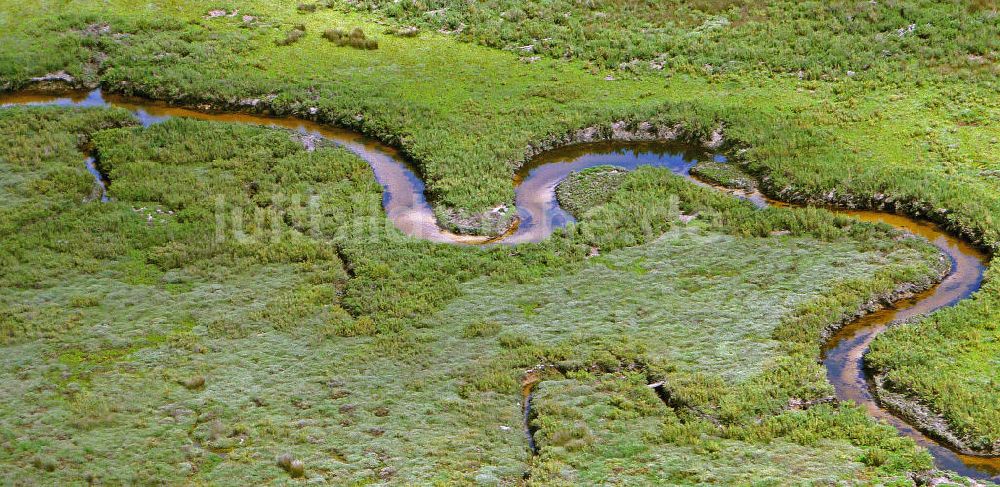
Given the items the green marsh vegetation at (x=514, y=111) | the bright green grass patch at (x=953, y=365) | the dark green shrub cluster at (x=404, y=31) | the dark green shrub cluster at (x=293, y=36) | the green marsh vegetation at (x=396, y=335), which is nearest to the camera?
the green marsh vegetation at (x=396, y=335)

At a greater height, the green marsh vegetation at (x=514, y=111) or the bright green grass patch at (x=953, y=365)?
the green marsh vegetation at (x=514, y=111)

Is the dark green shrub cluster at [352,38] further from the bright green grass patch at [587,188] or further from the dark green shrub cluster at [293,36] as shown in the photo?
the bright green grass patch at [587,188]

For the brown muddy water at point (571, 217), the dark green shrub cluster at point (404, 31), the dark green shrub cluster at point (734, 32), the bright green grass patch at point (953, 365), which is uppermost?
the dark green shrub cluster at point (404, 31)

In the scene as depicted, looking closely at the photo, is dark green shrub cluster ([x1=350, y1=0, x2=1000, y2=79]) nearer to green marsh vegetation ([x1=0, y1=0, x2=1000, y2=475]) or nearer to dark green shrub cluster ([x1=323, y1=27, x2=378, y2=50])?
green marsh vegetation ([x1=0, y1=0, x2=1000, y2=475])

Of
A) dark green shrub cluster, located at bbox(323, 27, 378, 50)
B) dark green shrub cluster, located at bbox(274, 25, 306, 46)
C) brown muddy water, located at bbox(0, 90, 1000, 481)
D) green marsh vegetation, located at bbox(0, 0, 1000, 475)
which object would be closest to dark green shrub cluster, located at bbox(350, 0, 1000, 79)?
green marsh vegetation, located at bbox(0, 0, 1000, 475)

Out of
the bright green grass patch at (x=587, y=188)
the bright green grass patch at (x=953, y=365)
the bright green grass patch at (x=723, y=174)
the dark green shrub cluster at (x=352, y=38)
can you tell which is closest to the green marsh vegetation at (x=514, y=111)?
the bright green grass patch at (x=953, y=365)

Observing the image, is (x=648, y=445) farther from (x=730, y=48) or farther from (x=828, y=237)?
(x=730, y=48)
